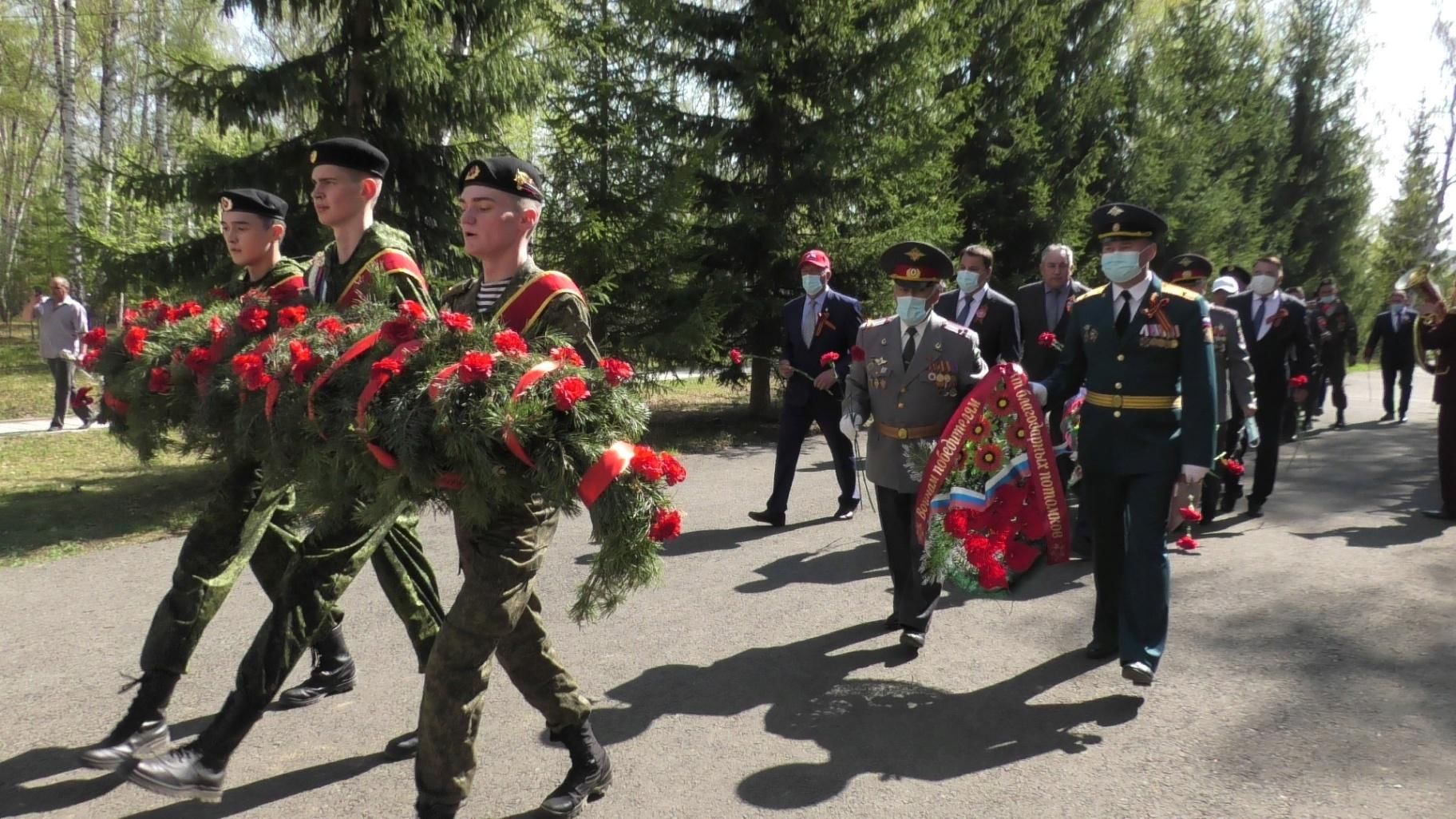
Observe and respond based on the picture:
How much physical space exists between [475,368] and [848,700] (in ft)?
8.36

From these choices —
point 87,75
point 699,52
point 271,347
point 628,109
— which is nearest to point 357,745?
point 271,347

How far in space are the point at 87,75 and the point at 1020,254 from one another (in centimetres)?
2842

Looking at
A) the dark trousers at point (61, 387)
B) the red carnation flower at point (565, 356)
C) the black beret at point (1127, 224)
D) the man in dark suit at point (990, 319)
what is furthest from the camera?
the dark trousers at point (61, 387)

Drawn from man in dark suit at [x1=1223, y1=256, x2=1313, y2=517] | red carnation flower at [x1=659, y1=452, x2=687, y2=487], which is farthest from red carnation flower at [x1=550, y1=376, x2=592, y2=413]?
man in dark suit at [x1=1223, y1=256, x2=1313, y2=517]

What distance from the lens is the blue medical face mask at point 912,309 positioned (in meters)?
5.26

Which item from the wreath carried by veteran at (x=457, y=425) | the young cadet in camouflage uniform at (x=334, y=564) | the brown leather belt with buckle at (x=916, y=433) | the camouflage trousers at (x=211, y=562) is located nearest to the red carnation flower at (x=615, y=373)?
the wreath carried by veteran at (x=457, y=425)

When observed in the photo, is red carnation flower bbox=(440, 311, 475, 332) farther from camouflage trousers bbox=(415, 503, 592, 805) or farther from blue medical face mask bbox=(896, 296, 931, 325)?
blue medical face mask bbox=(896, 296, 931, 325)

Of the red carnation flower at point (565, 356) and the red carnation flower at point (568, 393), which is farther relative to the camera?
the red carnation flower at point (565, 356)

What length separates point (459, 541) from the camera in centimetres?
328

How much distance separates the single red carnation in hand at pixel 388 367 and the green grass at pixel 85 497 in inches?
202

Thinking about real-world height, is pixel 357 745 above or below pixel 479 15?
below

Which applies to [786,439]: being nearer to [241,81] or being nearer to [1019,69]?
[241,81]

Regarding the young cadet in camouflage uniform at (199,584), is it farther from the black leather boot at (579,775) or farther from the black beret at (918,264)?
the black beret at (918,264)

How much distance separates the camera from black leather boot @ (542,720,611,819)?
3387mm
